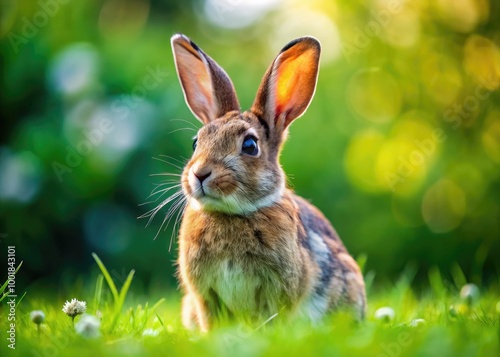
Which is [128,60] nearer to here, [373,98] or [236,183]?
[373,98]

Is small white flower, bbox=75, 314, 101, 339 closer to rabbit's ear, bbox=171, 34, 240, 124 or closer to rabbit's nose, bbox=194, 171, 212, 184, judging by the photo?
rabbit's nose, bbox=194, 171, 212, 184

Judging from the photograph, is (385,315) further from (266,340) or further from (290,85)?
(290,85)

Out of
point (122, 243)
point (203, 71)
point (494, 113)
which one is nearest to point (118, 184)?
point (122, 243)

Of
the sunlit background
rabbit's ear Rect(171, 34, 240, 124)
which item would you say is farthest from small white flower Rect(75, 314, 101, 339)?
the sunlit background

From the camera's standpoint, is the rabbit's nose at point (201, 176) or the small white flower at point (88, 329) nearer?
the small white flower at point (88, 329)

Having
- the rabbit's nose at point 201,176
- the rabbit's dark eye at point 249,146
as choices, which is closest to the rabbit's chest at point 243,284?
the rabbit's nose at point 201,176

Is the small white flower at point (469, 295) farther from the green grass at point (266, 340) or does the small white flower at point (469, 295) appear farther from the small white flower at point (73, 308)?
the small white flower at point (73, 308)

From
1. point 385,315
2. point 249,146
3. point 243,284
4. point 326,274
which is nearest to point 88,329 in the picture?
point 243,284
